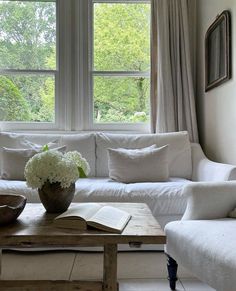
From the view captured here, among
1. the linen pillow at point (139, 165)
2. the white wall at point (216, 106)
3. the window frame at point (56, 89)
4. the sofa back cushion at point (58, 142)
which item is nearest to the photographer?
the white wall at point (216, 106)

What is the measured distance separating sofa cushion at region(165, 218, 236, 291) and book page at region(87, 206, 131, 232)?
35cm

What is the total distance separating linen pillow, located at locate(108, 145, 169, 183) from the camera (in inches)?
112

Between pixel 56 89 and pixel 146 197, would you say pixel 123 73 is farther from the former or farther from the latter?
pixel 146 197

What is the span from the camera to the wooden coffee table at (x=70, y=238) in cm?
121

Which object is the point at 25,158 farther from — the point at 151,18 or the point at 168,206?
the point at 151,18

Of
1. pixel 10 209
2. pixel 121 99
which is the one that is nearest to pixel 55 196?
pixel 10 209

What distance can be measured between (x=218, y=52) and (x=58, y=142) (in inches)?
66.3

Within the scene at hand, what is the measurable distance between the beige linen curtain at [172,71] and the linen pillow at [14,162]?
1.38 m

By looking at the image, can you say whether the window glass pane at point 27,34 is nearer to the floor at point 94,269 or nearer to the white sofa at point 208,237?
the floor at point 94,269

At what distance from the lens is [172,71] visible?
3541 mm

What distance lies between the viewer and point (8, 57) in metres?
3.68

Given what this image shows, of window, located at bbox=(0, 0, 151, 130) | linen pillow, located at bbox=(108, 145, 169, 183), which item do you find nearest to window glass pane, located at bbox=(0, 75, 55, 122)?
window, located at bbox=(0, 0, 151, 130)

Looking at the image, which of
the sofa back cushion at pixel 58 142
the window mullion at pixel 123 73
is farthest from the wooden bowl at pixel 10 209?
the window mullion at pixel 123 73

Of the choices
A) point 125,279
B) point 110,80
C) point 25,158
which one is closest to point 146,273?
point 125,279
